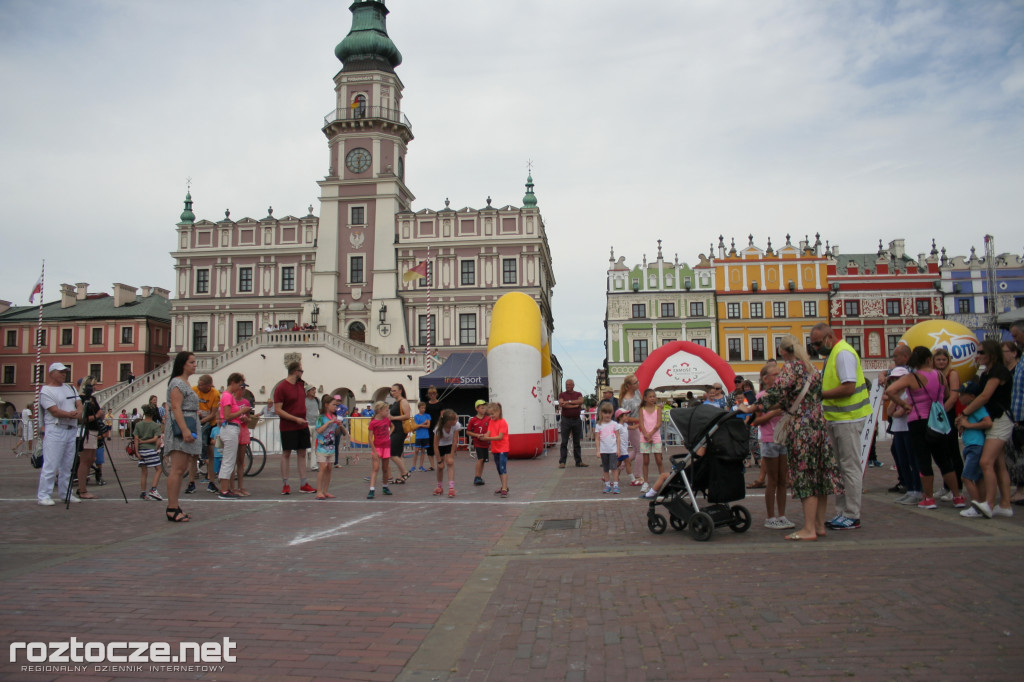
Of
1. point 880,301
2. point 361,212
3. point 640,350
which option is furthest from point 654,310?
point 361,212

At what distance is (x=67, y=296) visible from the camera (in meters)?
62.8

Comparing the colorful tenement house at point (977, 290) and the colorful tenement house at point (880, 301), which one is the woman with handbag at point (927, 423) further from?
the colorful tenement house at point (977, 290)

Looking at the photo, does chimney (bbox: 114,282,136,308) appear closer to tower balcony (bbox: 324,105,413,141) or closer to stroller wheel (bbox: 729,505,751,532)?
tower balcony (bbox: 324,105,413,141)

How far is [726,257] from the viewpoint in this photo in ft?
192

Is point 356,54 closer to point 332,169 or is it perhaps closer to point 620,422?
point 332,169

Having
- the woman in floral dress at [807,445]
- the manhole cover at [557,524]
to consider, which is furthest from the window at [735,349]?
the woman in floral dress at [807,445]

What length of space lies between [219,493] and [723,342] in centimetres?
5039

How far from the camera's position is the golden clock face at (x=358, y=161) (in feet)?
151

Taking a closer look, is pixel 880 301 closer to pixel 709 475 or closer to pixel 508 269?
pixel 508 269

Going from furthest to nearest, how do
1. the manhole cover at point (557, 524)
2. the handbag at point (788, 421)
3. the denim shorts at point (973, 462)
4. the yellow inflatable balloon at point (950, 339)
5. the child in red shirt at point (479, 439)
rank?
1. the yellow inflatable balloon at point (950, 339)
2. the child in red shirt at point (479, 439)
3. the manhole cover at point (557, 524)
4. the denim shorts at point (973, 462)
5. the handbag at point (788, 421)

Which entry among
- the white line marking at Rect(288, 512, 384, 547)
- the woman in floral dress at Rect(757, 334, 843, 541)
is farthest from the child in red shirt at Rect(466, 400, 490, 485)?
the woman in floral dress at Rect(757, 334, 843, 541)

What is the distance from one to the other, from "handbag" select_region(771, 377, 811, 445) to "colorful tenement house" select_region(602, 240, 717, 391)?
163 ft

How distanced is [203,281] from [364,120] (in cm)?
1553

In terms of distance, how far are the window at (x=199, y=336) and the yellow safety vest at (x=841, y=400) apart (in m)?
47.0
